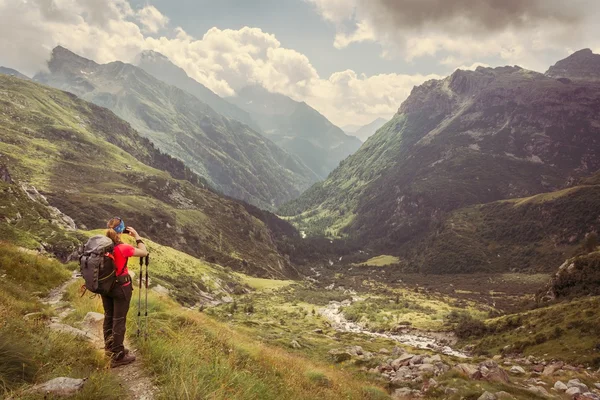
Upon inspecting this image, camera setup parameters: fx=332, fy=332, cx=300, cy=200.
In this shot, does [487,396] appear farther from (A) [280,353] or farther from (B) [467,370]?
(A) [280,353]

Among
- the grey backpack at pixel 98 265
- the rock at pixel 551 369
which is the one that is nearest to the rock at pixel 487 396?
the rock at pixel 551 369

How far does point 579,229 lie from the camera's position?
621 ft

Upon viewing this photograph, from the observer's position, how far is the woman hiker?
29.1 ft

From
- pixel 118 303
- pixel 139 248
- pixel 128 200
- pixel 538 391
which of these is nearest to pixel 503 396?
pixel 538 391

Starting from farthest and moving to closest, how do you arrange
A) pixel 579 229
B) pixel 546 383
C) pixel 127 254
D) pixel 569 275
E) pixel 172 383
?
pixel 579 229
pixel 569 275
pixel 546 383
pixel 127 254
pixel 172 383

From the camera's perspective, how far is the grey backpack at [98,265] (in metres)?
8.26

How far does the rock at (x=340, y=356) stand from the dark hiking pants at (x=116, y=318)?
31342 millimetres

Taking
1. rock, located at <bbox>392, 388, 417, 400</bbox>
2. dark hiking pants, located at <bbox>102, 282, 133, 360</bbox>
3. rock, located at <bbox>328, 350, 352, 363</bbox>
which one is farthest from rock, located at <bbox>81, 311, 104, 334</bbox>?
rock, located at <bbox>328, 350, 352, 363</bbox>

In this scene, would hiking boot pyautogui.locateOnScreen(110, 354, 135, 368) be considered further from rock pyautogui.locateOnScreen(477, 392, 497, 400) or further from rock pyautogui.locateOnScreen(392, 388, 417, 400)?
rock pyautogui.locateOnScreen(477, 392, 497, 400)

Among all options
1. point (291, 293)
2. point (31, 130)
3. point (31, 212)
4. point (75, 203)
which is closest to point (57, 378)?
point (31, 212)

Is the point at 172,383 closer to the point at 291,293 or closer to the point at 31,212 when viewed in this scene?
the point at 31,212

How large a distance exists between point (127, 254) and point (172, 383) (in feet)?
12.1

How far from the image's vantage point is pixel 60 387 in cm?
618

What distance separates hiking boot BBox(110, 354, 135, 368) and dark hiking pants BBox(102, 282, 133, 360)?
81 millimetres
